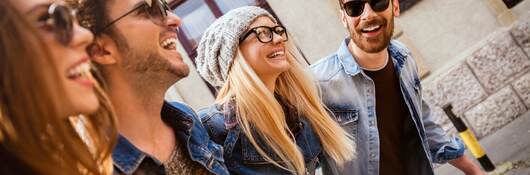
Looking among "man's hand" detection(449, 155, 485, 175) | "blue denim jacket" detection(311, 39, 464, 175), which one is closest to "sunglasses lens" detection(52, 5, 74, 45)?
"blue denim jacket" detection(311, 39, 464, 175)

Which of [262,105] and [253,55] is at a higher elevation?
[253,55]

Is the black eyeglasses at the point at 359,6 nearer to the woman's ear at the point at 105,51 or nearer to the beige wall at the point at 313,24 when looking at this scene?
the woman's ear at the point at 105,51

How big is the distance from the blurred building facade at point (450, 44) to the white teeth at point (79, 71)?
5035 millimetres

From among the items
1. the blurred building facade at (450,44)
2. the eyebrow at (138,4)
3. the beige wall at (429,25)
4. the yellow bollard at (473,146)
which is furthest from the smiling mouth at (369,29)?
the beige wall at (429,25)

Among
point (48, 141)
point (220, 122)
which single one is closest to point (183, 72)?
point (220, 122)

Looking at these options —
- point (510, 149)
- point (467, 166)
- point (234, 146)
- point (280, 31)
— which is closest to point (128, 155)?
point (234, 146)

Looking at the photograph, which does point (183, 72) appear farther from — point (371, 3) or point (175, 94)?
point (175, 94)

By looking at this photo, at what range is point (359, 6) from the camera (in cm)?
321

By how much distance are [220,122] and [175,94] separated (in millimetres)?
5413

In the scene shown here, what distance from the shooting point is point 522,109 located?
654cm

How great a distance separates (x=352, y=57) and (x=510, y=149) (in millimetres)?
3478

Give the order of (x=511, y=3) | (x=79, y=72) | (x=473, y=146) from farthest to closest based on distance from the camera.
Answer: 1. (x=511, y=3)
2. (x=473, y=146)
3. (x=79, y=72)

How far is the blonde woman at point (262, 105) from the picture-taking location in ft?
8.27

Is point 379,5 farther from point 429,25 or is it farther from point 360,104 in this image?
point 429,25
